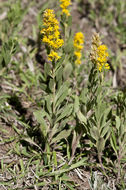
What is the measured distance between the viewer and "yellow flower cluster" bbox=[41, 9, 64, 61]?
2076mm

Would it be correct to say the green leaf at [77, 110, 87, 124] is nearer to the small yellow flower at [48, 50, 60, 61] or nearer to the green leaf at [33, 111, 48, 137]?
the green leaf at [33, 111, 48, 137]

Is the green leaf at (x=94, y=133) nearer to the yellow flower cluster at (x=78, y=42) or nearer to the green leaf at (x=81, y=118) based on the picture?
the green leaf at (x=81, y=118)

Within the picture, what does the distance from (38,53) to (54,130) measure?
190 centimetres

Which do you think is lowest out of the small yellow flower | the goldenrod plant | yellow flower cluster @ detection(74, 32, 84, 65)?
the goldenrod plant

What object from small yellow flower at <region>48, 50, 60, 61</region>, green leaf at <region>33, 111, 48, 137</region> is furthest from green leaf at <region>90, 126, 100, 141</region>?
small yellow flower at <region>48, 50, 60, 61</region>

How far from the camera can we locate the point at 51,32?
2133 millimetres

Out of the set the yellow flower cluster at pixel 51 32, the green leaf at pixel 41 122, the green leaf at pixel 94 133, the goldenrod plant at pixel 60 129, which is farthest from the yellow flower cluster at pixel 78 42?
the green leaf at pixel 94 133

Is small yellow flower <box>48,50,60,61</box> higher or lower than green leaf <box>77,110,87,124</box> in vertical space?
higher

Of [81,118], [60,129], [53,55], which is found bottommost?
[60,129]

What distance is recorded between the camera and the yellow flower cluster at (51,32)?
208 cm

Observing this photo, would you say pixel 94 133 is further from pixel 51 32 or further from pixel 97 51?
pixel 51 32

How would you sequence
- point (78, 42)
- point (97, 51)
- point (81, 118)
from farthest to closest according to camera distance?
point (78, 42) < point (81, 118) < point (97, 51)

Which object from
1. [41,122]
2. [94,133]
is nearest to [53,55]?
[41,122]

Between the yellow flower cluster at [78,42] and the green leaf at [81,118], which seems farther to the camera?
the yellow flower cluster at [78,42]
